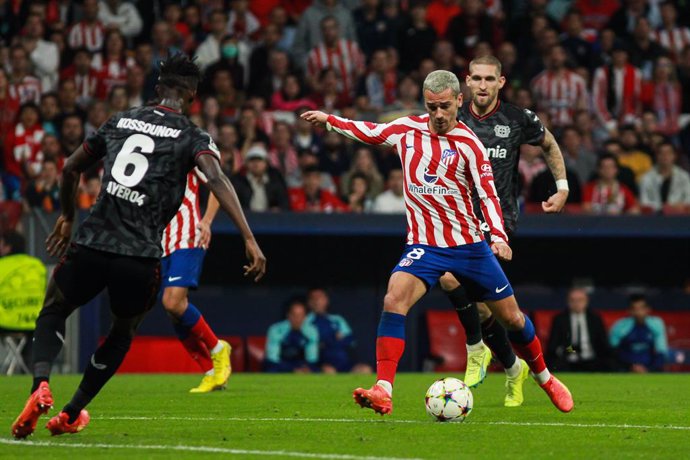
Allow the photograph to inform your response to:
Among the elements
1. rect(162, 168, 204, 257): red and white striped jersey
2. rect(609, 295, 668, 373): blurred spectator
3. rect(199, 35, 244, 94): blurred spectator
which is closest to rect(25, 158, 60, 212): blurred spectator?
rect(199, 35, 244, 94): blurred spectator

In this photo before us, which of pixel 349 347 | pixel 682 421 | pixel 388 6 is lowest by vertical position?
pixel 349 347

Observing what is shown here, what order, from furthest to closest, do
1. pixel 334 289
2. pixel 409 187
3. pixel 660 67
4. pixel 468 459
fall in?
pixel 660 67 < pixel 334 289 < pixel 409 187 < pixel 468 459

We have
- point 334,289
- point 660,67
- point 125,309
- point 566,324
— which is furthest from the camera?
point 660,67

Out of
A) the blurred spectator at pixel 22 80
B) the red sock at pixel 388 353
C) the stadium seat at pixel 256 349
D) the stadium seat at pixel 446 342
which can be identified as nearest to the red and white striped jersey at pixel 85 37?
the blurred spectator at pixel 22 80

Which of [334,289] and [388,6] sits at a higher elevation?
[388,6]

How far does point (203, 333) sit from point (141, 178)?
5272mm

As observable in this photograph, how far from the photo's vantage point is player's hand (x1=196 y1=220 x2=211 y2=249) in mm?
11969

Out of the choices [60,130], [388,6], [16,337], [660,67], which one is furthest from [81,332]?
[660,67]

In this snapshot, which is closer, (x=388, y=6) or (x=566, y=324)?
(x=566, y=324)

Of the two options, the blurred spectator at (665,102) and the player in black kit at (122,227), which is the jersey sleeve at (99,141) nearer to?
the player in black kit at (122,227)

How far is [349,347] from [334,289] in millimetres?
1735

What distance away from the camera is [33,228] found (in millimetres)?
16312

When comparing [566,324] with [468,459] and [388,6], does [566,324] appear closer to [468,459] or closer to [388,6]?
[388,6]

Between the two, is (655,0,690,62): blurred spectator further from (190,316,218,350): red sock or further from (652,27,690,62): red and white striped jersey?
(190,316,218,350): red sock
